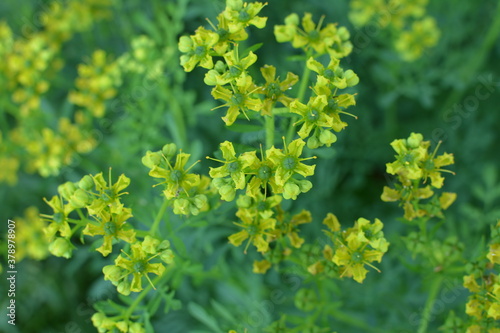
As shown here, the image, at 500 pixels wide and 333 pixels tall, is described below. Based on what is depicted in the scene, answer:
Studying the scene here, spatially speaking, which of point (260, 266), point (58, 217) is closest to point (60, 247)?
point (58, 217)

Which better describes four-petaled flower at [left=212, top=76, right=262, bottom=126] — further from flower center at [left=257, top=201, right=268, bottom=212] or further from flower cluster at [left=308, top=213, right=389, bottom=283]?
flower cluster at [left=308, top=213, right=389, bottom=283]

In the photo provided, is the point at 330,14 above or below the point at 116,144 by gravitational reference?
above

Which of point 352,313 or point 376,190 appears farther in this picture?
point 376,190

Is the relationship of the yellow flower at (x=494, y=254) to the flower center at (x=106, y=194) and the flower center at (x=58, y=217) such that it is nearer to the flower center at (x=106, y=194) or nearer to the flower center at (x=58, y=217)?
the flower center at (x=106, y=194)

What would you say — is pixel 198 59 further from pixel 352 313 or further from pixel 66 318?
pixel 66 318

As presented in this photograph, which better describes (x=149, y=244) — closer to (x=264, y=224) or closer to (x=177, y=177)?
(x=177, y=177)

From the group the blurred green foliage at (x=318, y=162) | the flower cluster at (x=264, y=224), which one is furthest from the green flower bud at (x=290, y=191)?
the blurred green foliage at (x=318, y=162)

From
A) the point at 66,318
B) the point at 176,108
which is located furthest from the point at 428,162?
the point at 66,318
